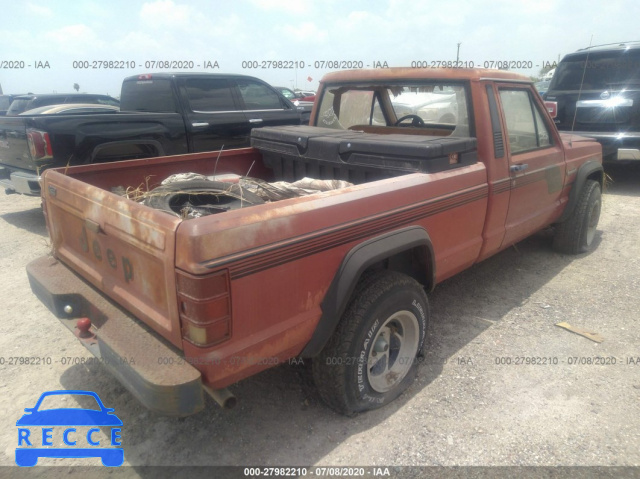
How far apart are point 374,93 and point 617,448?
3.01m

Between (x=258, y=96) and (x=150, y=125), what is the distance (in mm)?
2066

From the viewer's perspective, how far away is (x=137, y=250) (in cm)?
199

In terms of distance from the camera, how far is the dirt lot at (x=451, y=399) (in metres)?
2.32

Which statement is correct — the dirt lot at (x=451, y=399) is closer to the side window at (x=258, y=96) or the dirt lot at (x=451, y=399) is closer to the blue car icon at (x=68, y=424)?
the blue car icon at (x=68, y=424)

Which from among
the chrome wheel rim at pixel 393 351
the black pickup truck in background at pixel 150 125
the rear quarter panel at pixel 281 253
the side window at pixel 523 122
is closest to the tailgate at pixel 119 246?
the rear quarter panel at pixel 281 253

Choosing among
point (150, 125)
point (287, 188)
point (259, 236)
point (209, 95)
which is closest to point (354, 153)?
point (287, 188)

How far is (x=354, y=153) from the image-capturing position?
3.05 m

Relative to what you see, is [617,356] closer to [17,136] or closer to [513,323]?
[513,323]

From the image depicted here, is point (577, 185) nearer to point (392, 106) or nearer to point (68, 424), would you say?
point (392, 106)

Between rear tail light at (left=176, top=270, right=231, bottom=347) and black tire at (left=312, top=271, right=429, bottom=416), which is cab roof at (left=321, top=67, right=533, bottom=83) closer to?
black tire at (left=312, top=271, right=429, bottom=416)

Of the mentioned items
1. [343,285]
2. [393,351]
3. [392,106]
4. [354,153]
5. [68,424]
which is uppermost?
[392,106]

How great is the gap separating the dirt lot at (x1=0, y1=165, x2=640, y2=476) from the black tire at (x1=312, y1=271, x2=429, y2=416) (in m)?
0.14

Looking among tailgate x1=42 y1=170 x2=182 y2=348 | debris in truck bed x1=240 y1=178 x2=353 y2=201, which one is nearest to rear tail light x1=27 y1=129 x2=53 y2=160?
tailgate x1=42 y1=170 x2=182 y2=348

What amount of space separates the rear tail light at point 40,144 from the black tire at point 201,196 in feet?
9.45
